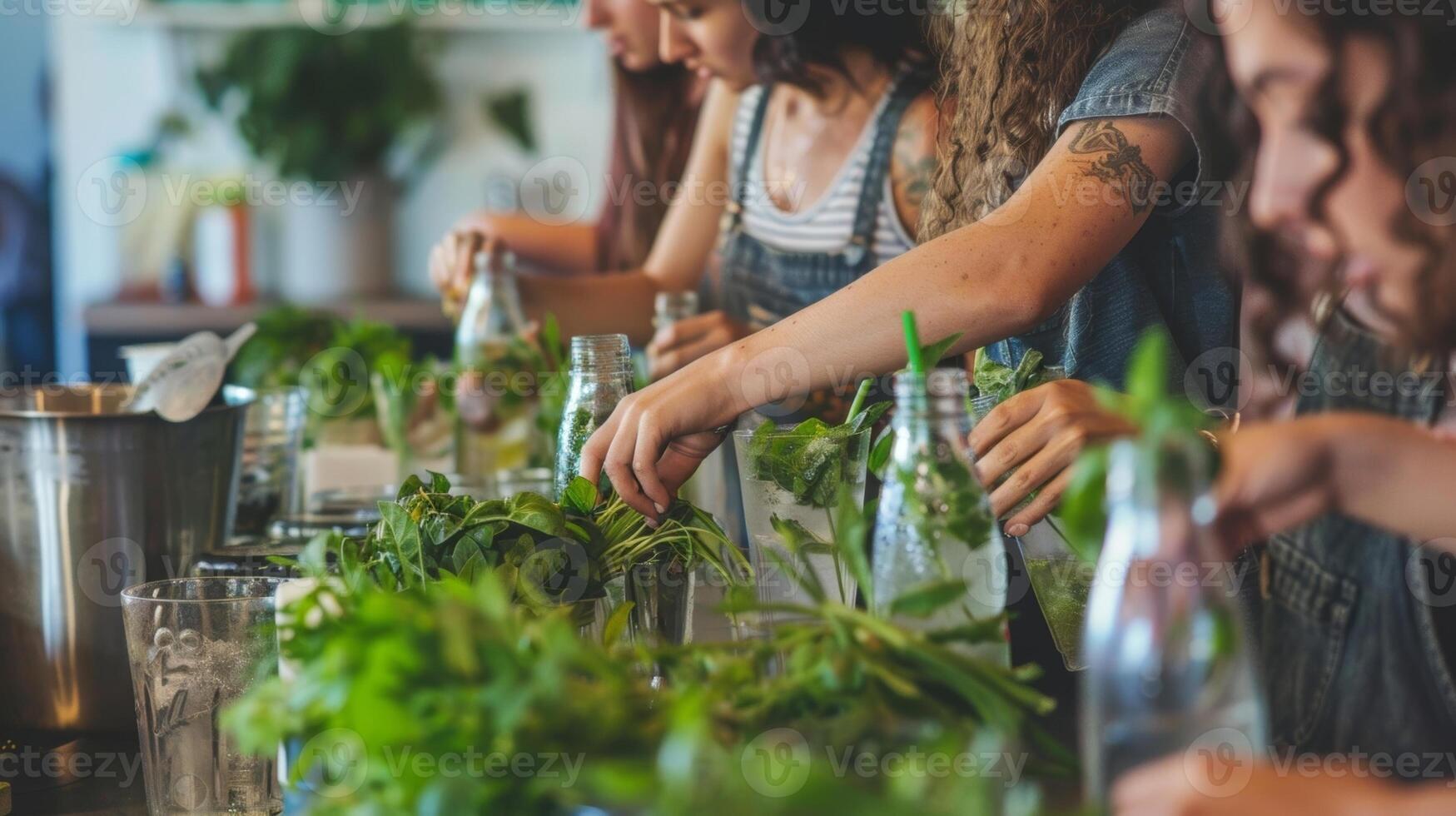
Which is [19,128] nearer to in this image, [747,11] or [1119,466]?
[747,11]

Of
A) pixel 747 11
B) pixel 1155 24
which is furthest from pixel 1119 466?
pixel 747 11

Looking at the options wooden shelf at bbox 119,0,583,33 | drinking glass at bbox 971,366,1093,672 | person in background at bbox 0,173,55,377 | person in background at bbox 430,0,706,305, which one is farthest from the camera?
person in background at bbox 0,173,55,377

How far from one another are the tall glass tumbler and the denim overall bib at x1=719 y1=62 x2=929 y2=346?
0.91 metres

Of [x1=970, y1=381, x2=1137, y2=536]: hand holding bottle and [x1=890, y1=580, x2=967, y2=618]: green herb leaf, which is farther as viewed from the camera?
[x1=970, y1=381, x2=1137, y2=536]: hand holding bottle

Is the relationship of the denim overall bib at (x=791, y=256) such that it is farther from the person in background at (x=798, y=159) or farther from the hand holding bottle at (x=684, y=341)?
the hand holding bottle at (x=684, y=341)

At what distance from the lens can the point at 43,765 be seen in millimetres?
A: 916

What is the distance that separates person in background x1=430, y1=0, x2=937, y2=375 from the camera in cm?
169

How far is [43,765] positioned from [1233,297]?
100 centimetres

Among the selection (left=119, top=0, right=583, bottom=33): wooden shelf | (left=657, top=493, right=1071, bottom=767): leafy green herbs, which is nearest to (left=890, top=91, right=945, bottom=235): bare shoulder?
(left=657, top=493, right=1071, bottom=767): leafy green herbs
